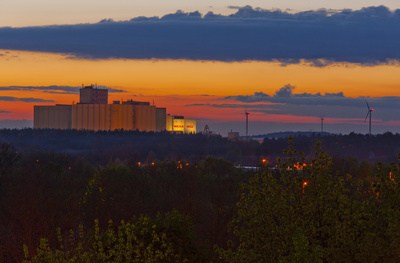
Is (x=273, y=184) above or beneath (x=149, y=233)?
above

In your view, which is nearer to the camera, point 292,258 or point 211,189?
point 292,258

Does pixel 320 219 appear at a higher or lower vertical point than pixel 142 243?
higher

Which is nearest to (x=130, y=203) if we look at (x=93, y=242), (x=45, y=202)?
(x=45, y=202)

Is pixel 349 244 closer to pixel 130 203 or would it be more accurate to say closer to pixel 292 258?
pixel 292 258

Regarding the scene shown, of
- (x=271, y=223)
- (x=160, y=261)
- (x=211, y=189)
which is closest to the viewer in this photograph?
(x=271, y=223)

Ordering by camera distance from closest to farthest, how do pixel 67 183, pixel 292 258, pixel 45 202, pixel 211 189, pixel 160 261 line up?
1. pixel 292 258
2. pixel 160 261
3. pixel 45 202
4. pixel 67 183
5. pixel 211 189

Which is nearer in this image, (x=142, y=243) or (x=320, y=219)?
(x=320, y=219)

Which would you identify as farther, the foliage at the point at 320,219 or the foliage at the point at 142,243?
the foliage at the point at 142,243

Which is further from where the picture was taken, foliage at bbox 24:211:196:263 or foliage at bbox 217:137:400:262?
foliage at bbox 24:211:196:263

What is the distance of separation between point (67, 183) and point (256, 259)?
67671 mm

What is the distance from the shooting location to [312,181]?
31781 mm

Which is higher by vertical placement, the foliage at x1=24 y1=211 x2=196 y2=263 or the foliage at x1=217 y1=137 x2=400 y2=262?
the foliage at x1=217 y1=137 x2=400 y2=262

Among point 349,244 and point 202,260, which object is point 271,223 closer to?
point 349,244

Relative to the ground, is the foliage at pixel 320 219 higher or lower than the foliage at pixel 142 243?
higher
